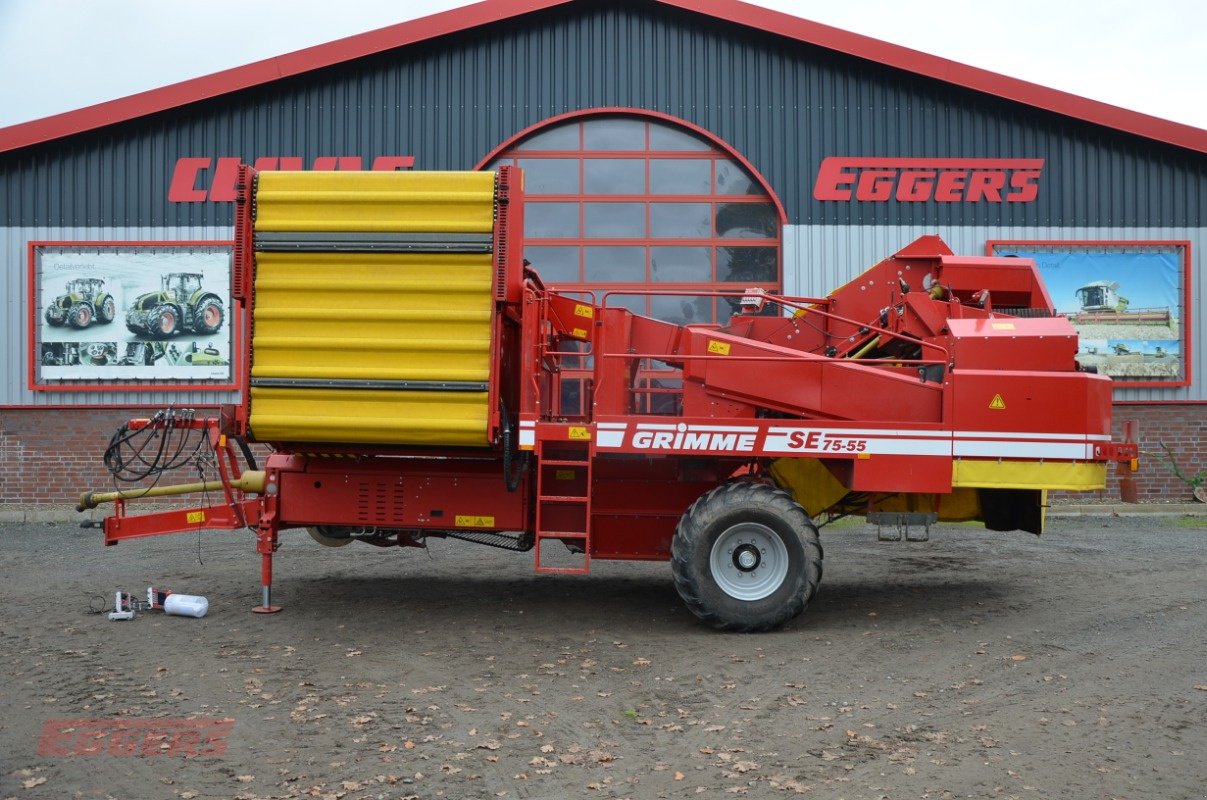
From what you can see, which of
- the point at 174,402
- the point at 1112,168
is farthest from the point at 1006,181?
the point at 174,402

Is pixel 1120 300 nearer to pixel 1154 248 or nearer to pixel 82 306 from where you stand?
pixel 1154 248

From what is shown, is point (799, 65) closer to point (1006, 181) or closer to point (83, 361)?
point (1006, 181)

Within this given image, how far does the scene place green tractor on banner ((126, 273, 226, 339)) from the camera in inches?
655

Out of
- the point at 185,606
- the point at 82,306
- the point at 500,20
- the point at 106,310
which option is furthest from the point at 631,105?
the point at 185,606

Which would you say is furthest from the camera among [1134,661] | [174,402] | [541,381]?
[174,402]

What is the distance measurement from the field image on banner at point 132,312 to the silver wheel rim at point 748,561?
1054 cm

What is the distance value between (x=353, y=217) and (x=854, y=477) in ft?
13.9

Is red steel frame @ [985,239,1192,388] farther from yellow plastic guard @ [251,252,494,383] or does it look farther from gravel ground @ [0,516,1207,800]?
yellow plastic guard @ [251,252,494,383]

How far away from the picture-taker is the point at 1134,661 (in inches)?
292

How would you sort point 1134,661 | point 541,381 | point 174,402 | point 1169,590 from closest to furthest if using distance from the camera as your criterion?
point 1134,661 → point 541,381 → point 1169,590 → point 174,402

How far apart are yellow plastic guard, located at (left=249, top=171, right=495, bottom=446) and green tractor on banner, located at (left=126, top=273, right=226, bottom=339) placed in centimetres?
895

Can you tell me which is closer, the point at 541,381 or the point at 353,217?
the point at 353,217

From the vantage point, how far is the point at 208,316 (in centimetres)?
1666

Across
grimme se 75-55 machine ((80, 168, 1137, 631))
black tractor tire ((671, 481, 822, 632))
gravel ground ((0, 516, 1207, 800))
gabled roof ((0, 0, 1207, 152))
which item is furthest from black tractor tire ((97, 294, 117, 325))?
black tractor tire ((671, 481, 822, 632))
